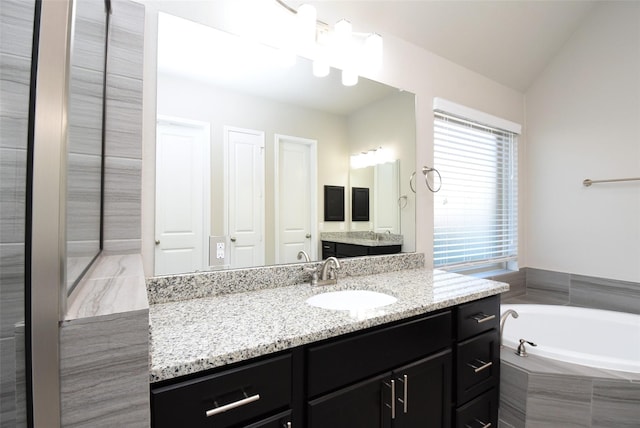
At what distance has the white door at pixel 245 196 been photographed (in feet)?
4.42

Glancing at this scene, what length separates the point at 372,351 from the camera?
1.00 metres

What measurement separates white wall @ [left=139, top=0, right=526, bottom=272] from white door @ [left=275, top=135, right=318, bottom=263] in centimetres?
54

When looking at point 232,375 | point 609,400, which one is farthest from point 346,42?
point 609,400

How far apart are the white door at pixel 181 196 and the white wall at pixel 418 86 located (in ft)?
0.11

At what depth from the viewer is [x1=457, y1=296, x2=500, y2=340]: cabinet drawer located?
130cm

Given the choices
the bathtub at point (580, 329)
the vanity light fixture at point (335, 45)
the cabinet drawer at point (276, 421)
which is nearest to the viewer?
the cabinet drawer at point (276, 421)

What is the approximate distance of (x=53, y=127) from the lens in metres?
0.44

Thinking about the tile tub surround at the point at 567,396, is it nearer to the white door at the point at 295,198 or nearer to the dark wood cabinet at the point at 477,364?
the dark wood cabinet at the point at 477,364

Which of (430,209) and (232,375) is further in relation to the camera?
(430,209)

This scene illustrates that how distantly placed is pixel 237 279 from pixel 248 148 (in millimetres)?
589

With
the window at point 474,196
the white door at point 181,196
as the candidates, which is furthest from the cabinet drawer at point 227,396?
the window at point 474,196

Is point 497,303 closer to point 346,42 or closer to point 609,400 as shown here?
point 609,400

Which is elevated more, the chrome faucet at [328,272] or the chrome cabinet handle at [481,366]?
the chrome faucet at [328,272]

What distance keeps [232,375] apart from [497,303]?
1310 mm
